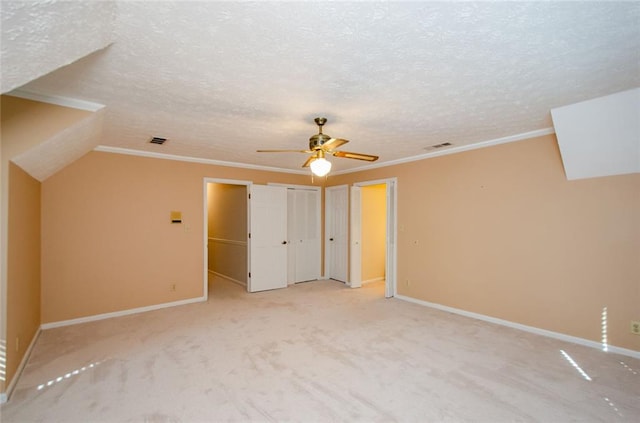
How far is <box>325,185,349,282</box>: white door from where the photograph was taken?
654cm

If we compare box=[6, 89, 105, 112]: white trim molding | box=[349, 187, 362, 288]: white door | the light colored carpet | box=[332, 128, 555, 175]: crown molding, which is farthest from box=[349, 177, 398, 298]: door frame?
box=[6, 89, 105, 112]: white trim molding

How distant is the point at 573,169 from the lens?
340 centimetres

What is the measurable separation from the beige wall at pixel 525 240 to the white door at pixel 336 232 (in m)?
1.57

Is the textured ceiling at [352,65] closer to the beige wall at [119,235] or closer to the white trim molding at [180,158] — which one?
the white trim molding at [180,158]

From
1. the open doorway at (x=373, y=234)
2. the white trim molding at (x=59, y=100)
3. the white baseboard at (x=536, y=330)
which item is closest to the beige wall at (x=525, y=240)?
the white baseboard at (x=536, y=330)

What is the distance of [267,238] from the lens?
5973 millimetres

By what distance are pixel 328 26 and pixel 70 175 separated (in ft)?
13.9

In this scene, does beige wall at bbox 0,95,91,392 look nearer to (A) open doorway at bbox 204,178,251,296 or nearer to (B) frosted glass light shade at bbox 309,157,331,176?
(B) frosted glass light shade at bbox 309,157,331,176

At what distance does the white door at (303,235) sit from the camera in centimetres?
654

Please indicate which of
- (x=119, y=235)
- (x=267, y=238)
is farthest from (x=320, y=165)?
(x=119, y=235)

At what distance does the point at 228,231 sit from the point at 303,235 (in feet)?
5.63

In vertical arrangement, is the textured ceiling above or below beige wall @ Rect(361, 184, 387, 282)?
above

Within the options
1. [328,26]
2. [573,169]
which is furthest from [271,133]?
[573,169]

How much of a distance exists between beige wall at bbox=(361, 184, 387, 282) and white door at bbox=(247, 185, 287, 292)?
170 cm
